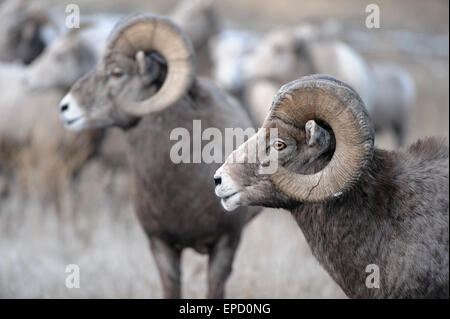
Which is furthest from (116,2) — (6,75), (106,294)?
(106,294)

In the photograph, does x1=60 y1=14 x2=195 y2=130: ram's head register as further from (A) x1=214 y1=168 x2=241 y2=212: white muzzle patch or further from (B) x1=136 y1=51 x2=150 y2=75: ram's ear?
(A) x1=214 y1=168 x2=241 y2=212: white muzzle patch

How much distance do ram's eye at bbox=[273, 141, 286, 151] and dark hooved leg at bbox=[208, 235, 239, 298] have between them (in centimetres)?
181

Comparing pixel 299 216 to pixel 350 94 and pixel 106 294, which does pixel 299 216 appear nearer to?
pixel 350 94

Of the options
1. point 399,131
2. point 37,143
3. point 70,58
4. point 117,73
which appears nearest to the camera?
point 117,73

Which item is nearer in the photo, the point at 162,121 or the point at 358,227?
the point at 358,227

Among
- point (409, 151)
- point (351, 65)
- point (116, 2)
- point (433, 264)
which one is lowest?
point (433, 264)

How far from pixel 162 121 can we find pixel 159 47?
0.64 metres

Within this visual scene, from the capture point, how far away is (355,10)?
23375mm

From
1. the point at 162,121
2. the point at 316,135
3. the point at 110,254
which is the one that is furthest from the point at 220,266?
the point at 110,254

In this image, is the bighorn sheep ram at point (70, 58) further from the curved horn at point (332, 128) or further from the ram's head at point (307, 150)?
the curved horn at point (332, 128)

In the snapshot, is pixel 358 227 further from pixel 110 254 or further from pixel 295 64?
pixel 295 64

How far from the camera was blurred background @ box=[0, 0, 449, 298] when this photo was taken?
766 cm

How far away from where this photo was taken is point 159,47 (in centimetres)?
604
